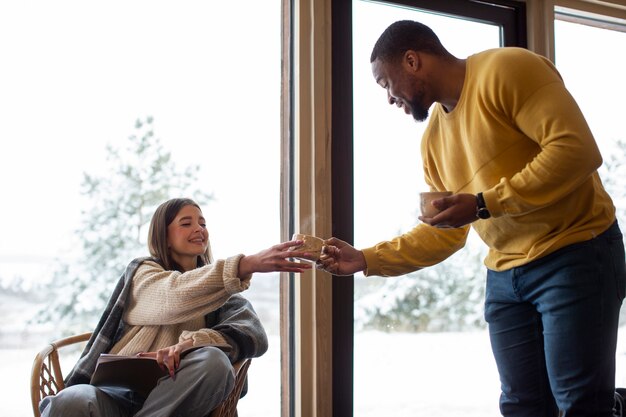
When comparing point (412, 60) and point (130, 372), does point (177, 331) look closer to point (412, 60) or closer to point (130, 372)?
point (130, 372)

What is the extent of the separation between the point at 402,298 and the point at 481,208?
1251 mm

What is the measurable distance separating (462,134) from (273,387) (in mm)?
1275

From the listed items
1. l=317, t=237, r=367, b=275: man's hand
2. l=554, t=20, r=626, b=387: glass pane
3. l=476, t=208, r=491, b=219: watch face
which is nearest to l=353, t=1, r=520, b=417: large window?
l=554, t=20, r=626, b=387: glass pane

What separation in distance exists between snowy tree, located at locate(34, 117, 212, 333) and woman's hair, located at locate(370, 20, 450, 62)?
0.95 meters

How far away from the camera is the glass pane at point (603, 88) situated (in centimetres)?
328

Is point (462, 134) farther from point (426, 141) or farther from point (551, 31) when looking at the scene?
point (551, 31)

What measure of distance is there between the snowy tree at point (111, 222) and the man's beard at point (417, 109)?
94cm

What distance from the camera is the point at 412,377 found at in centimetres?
286

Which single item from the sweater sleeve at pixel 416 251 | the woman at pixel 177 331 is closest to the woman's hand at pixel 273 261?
the woman at pixel 177 331

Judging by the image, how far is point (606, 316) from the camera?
1610 mm

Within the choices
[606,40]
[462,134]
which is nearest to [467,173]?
[462,134]

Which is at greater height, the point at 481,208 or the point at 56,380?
the point at 481,208

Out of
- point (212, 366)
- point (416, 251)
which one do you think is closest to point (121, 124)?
point (212, 366)

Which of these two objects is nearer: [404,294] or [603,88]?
[404,294]
